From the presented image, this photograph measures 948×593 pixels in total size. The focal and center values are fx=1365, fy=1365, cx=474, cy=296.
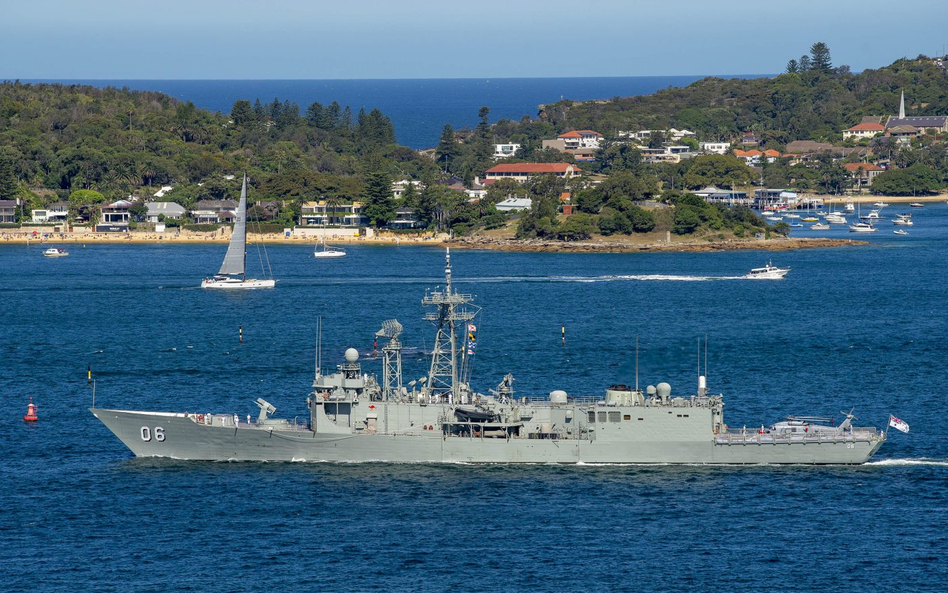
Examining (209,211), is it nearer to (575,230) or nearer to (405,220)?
(405,220)

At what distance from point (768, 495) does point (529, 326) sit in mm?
Result: 44560

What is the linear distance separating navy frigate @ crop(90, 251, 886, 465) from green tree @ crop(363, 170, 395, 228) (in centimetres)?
11395

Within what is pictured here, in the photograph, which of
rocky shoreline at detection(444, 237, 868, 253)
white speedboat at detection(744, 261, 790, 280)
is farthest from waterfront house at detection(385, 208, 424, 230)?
white speedboat at detection(744, 261, 790, 280)

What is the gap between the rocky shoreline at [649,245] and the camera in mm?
155000

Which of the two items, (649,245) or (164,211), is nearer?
(649,245)

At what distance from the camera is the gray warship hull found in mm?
54656

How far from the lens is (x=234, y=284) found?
121 m

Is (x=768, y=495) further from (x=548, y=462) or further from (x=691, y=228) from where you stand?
(x=691, y=228)

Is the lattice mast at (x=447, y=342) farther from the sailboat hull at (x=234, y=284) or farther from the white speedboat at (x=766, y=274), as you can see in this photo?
the white speedboat at (x=766, y=274)

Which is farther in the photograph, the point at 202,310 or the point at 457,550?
the point at 202,310

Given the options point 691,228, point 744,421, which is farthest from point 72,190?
point 744,421

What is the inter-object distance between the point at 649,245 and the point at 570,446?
102839 millimetres

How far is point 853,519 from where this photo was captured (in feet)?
161

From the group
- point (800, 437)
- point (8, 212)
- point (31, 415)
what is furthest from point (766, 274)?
point (8, 212)
